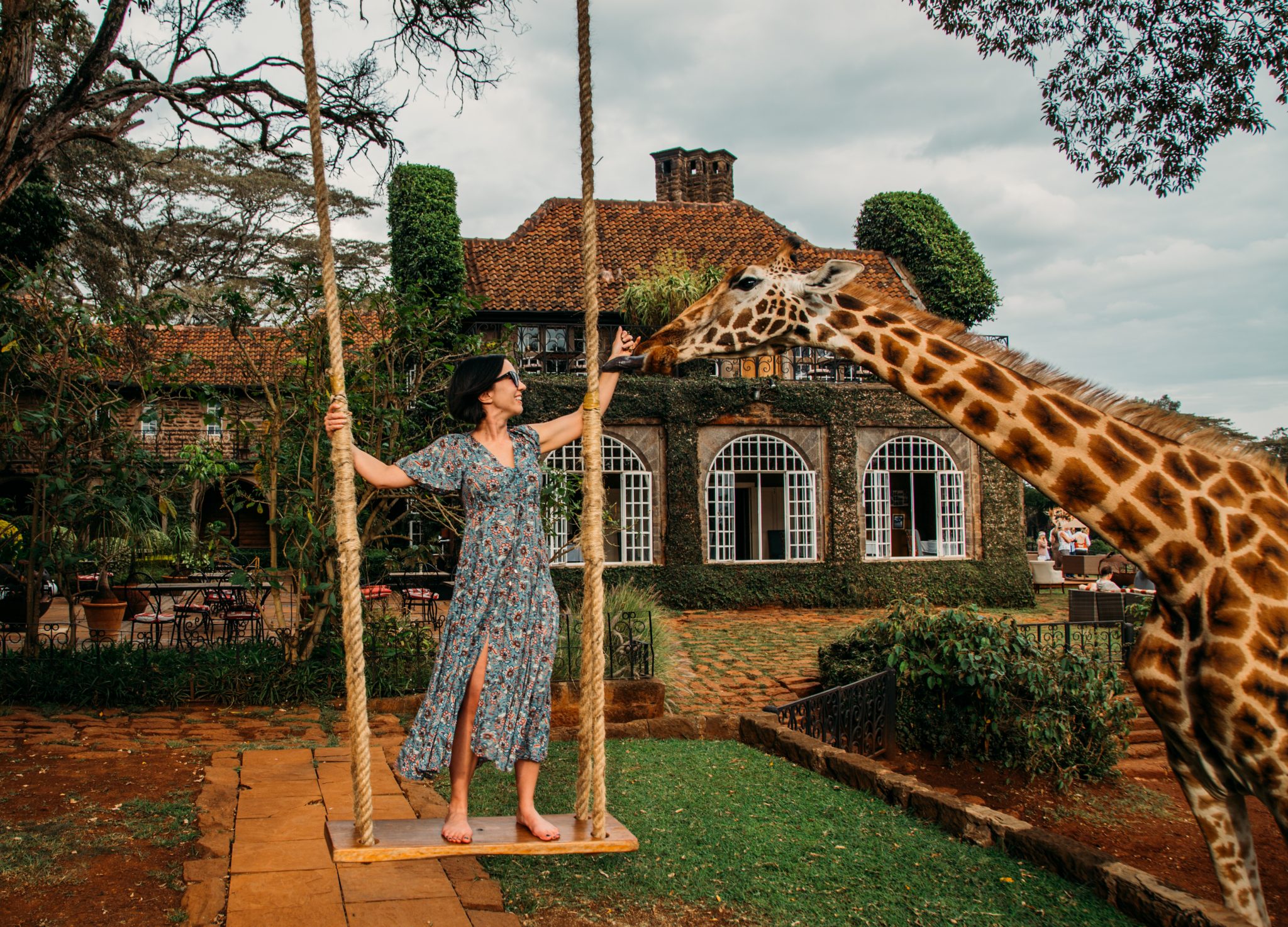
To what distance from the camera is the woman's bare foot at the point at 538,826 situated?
10.6 ft

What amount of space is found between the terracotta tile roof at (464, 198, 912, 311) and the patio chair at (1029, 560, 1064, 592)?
22.9ft

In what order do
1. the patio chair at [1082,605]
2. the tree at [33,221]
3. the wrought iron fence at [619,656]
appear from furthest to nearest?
the patio chair at [1082,605] → the tree at [33,221] → the wrought iron fence at [619,656]

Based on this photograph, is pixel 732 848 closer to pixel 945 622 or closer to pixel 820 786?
pixel 820 786

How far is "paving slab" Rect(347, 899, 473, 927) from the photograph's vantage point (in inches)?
125

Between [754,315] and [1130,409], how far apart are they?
150 centimetres

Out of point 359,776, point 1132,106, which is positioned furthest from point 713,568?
point 359,776

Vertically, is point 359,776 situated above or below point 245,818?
above

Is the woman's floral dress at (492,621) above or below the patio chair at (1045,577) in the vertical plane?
above

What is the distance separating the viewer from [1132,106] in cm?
705

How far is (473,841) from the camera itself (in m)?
3.19

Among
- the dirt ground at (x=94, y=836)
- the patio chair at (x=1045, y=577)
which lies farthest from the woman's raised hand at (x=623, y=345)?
the patio chair at (x=1045, y=577)

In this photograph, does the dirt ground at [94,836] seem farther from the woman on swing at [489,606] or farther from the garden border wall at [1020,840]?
the garden border wall at [1020,840]

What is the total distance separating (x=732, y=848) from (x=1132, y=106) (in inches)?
243

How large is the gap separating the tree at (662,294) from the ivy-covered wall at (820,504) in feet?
4.13
